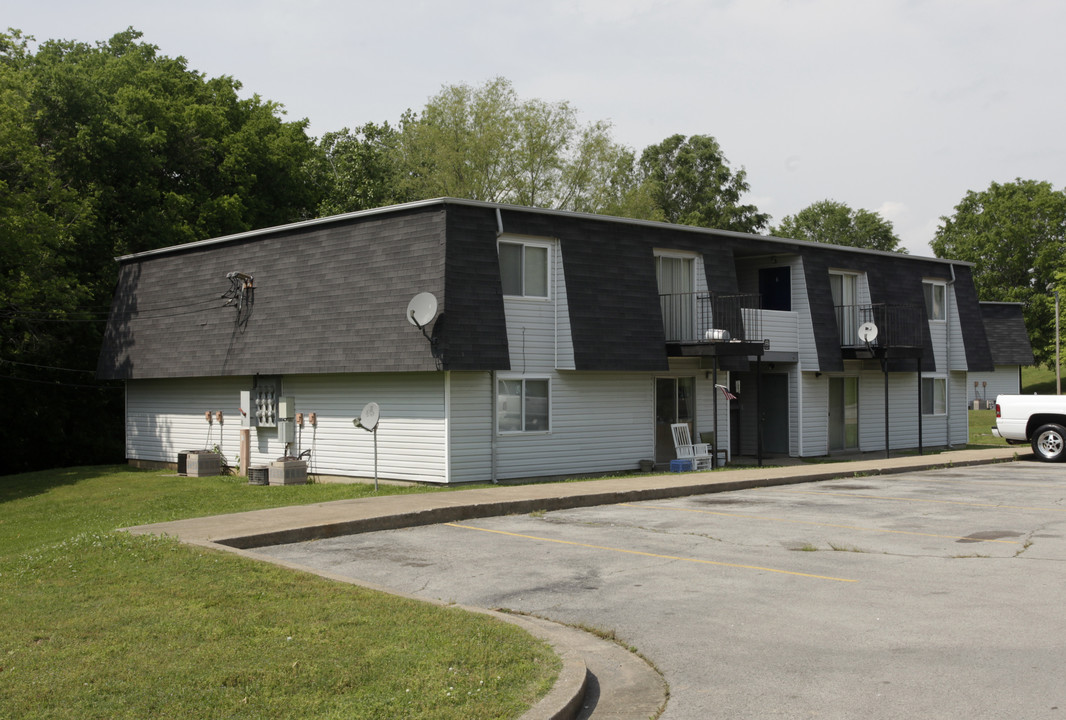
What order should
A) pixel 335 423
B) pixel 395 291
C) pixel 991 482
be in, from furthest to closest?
pixel 335 423 < pixel 991 482 < pixel 395 291

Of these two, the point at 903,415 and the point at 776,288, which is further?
the point at 903,415

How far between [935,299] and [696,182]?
128 feet

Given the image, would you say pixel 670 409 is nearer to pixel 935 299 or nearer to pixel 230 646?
pixel 935 299

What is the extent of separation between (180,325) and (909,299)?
2074 cm

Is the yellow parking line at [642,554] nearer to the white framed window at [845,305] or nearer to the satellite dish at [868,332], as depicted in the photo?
the satellite dish at [868,332]

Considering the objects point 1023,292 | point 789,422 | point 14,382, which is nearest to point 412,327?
point 789,422

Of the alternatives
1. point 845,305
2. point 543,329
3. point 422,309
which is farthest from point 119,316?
point 845,305

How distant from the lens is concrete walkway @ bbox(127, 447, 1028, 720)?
21.1 ft

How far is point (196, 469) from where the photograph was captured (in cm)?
2381

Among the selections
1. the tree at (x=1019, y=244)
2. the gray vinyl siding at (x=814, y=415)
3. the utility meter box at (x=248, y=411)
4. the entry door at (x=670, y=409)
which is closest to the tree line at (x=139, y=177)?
the utility meter box at (x=248, y=411)

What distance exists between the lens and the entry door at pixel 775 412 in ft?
87.4

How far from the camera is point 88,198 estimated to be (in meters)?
33.0

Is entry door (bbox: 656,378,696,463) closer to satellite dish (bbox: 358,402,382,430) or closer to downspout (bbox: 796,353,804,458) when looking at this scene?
downspout (bbox: 796,353,804,458)

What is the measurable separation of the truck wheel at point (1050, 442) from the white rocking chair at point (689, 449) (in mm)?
8915
